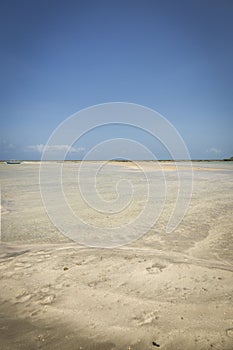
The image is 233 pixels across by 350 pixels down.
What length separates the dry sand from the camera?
2.29 metres

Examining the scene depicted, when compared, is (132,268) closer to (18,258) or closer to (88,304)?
(88,304)

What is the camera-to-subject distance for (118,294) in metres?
2.99

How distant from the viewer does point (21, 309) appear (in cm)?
277

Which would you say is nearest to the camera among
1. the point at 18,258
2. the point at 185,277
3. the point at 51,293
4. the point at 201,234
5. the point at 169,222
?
the point at 51,293

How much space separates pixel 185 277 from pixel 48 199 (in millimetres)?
7780

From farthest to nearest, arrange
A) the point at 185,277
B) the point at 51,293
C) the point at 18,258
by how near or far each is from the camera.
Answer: the point at 18,258
the point at 185,277
the point at 51,293

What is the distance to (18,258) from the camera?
13.6ft

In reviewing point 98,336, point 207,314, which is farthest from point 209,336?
point 98,336

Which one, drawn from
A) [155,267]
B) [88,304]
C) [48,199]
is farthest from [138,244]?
[48,199]

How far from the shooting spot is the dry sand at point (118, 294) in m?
2.29

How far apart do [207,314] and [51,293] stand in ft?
6.33

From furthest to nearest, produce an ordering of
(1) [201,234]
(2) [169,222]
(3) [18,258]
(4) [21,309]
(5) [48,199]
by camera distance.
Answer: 1. (5) [48,199]
2. (2) [169,222]
3. (1) [201,234]
4. (3) [18,258]
5. (4) [21,309]

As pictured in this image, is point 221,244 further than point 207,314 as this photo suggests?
Yes

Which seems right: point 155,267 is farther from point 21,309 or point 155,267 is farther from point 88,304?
point 21,309
